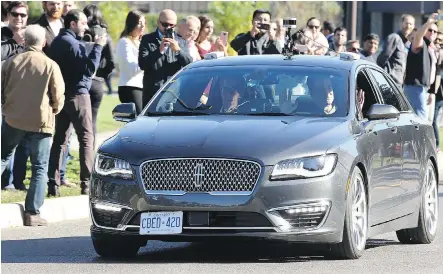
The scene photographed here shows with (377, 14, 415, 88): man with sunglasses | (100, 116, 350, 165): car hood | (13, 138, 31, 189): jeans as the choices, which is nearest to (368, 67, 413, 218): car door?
(100, 116, 350, 165): car hood

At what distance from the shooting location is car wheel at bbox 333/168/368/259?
9500 mm

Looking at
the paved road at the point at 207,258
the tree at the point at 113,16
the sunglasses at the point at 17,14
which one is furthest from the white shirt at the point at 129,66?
the tree at the point at 113,16

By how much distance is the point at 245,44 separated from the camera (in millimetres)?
16719

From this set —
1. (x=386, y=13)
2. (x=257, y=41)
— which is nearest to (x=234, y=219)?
(x=257, y=41)

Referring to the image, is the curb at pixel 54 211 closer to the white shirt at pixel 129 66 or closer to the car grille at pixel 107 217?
the white shirt at pixel 129 66

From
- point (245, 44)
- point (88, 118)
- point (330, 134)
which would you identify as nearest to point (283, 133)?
point (330, 134)

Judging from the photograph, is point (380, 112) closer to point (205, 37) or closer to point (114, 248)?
point (114, 248)

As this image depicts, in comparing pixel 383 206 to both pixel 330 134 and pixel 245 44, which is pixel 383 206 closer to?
pixel 330 134

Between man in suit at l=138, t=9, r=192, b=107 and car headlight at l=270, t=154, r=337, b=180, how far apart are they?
19.1ft

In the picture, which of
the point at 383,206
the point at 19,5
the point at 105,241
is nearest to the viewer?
the point at 105,241

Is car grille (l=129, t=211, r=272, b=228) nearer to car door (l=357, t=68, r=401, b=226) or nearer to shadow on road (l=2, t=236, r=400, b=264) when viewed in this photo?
shadow on road (l=2, t=236, r=400, b=264)

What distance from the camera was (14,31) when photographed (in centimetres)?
1468

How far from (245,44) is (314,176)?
7.61m

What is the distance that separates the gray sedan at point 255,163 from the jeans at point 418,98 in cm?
921
